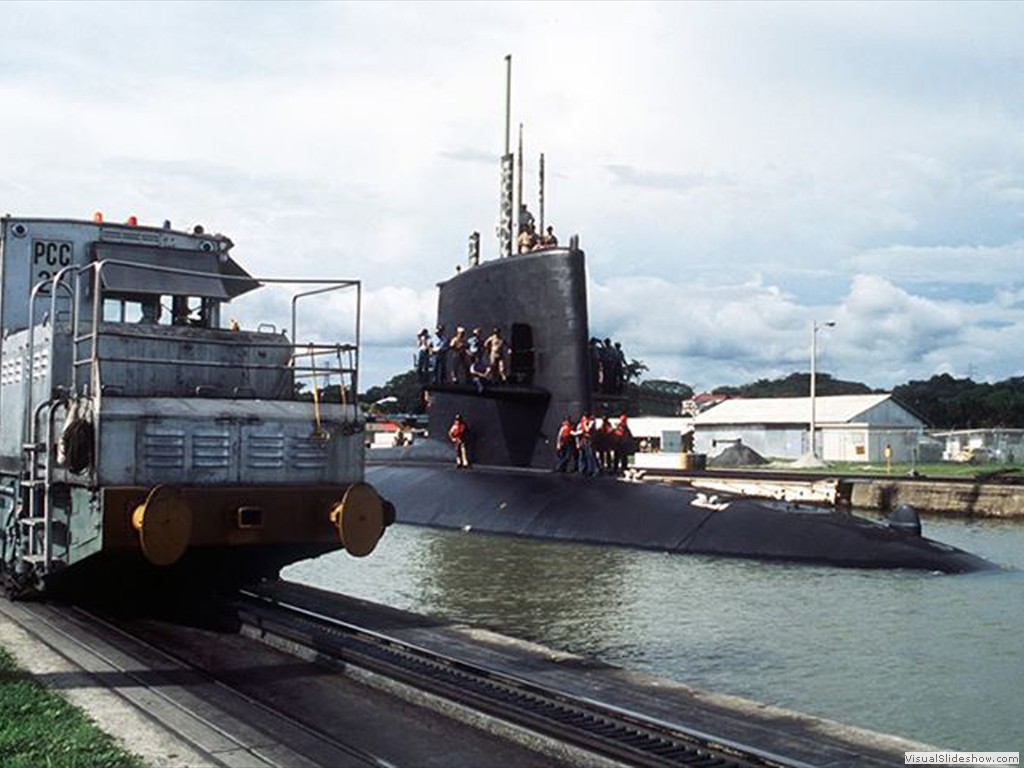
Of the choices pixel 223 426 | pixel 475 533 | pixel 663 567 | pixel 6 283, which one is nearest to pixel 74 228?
pixel 6 283

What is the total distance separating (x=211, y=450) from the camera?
1002 centimetres

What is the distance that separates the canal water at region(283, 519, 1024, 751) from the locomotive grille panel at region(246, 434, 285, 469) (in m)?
3.54

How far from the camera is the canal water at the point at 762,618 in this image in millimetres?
9859

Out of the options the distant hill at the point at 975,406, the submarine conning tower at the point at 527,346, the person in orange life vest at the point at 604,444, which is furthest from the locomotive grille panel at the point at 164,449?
the distant hill at the point at 975,406

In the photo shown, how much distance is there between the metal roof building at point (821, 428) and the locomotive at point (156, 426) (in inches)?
2368

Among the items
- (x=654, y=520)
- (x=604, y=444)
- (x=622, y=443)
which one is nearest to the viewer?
(x=654, y=520)

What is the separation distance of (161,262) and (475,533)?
1161 centimetres

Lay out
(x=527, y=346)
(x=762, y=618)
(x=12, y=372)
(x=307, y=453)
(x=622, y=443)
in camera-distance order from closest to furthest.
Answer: (x=307, y=453)
(x=12, y=372)
(x=762, y=618)
(x=527, y=346)
(x=622, y=443)

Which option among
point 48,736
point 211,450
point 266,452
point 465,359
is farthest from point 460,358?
point 48,736

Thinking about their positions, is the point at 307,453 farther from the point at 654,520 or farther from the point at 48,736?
the point at 654,520

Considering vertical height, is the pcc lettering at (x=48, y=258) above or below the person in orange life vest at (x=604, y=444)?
above

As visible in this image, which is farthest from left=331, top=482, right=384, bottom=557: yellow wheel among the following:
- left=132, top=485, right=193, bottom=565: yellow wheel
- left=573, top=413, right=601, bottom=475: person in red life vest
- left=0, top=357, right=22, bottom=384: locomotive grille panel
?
left=573, top=413, right=601, bottom=475: person in red life vest

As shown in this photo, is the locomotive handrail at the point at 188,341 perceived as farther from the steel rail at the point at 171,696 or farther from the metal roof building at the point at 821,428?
the metal roof building at the point at 821,428

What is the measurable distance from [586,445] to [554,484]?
3.41 feet
